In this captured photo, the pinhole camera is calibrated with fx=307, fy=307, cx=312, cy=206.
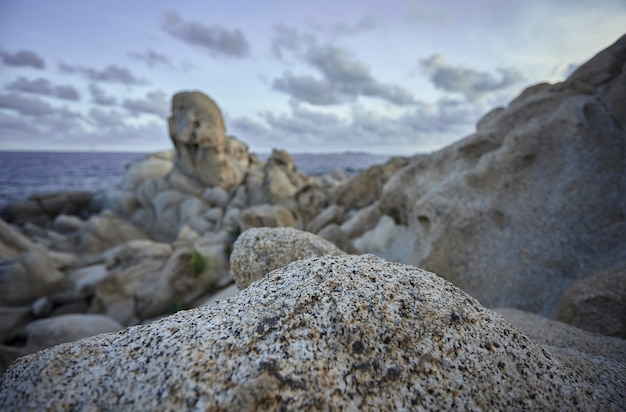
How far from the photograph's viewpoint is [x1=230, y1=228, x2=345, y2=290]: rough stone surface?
4.51 metres

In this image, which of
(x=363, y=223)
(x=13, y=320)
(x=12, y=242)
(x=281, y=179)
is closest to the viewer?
(x=13, y=320)

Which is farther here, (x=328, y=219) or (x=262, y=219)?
(x=262, y=219)

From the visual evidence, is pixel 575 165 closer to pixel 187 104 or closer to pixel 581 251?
pixel 581 251

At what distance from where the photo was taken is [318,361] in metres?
2.12

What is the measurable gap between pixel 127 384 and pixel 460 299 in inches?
105

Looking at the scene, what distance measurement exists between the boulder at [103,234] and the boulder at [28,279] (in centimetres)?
544

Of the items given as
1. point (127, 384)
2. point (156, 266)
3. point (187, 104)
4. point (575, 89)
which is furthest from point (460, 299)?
point (187, 104)

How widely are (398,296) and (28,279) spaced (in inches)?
663

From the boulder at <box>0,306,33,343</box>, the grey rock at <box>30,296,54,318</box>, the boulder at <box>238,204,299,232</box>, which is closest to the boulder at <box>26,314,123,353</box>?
the boulder at <box>0,306,33,343</box>

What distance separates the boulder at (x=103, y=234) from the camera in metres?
19.7

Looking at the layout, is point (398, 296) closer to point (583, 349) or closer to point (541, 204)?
point (583, 349)

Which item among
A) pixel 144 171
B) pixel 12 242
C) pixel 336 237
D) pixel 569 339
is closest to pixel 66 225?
pixel 12 242

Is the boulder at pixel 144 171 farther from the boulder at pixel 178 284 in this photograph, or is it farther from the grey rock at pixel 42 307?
the boulder at pixel 178 284

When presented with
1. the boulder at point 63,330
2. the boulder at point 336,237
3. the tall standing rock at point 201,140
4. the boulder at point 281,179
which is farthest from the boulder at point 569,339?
the tall standing rock at point 201,140
